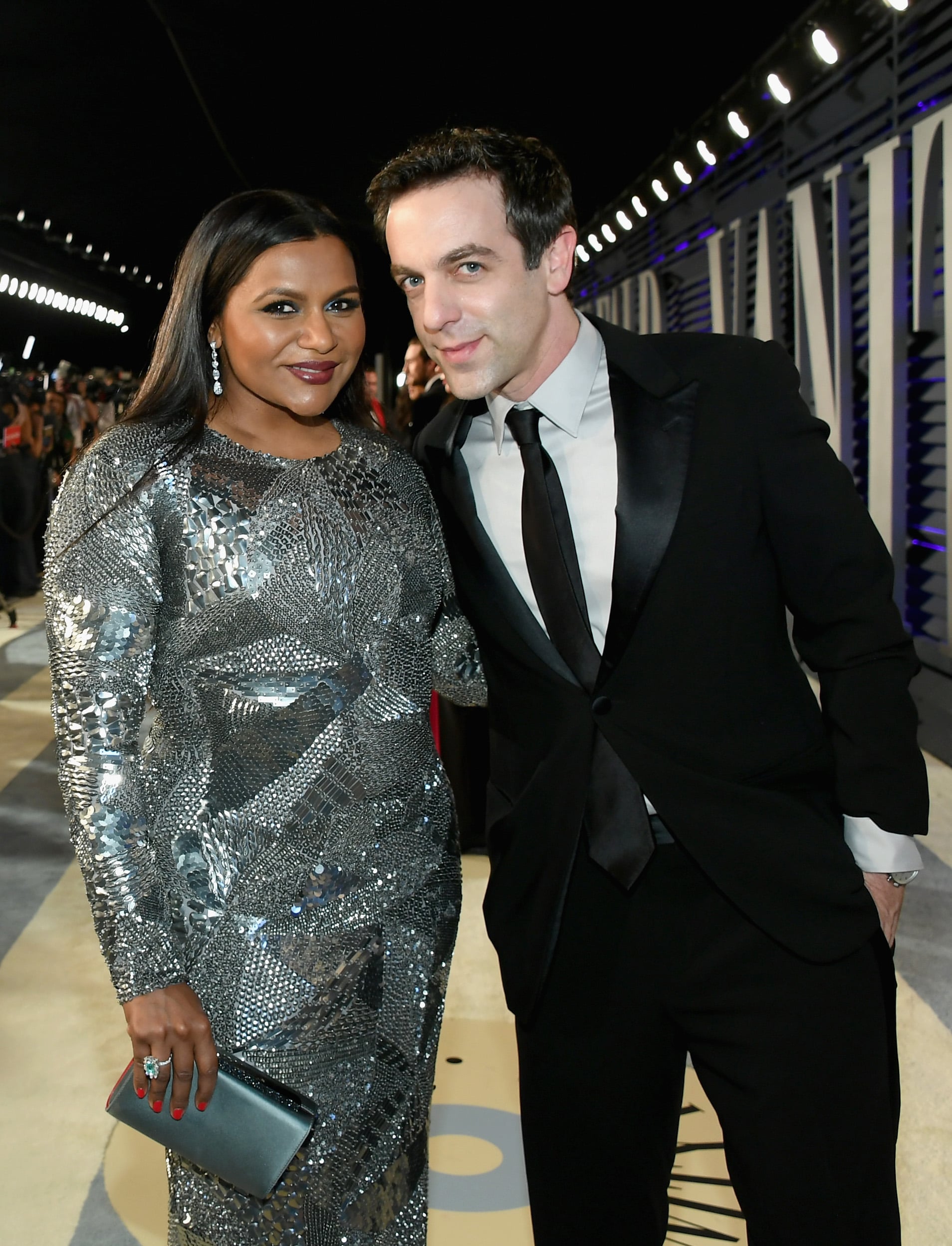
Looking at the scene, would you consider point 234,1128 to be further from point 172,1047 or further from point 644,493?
point 644,493

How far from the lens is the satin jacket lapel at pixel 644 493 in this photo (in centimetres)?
144

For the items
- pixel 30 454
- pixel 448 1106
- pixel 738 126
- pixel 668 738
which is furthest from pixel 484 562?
pixel 30 454

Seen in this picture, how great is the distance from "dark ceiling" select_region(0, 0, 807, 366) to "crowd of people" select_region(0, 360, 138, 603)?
205 cm

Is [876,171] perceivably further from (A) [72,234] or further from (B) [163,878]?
(A) [72,234]

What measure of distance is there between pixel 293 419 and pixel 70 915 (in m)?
2.60

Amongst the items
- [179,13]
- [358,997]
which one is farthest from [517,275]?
[179,13]

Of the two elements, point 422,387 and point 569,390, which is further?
point 422,387

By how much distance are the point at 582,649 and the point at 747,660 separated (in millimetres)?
204

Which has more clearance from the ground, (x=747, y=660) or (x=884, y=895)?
(x=747, y=660)

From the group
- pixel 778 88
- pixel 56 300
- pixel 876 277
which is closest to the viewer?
pixel 876 277

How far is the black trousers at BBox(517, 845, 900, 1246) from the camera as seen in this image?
1.42 m

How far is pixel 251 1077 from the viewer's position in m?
1.49

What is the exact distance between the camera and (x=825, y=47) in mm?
6188

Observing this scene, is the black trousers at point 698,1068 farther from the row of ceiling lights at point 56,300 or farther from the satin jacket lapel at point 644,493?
the row of ceiling lights at point 56,300
